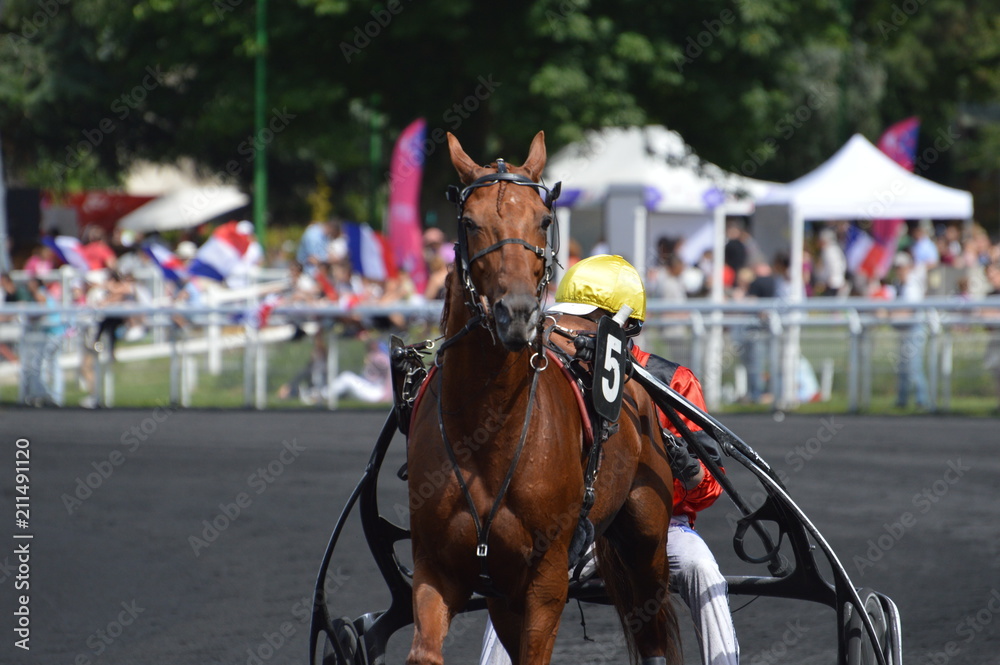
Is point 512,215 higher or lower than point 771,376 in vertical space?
higher

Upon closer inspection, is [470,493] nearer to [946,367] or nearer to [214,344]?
[946,367]

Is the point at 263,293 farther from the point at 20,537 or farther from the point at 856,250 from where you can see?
the point at 20,537

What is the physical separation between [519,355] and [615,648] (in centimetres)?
241

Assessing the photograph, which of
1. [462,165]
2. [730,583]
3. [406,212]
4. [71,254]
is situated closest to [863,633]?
[730,583]

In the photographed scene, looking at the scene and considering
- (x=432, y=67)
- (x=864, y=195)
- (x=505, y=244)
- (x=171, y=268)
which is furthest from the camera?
(x=432, y=67)

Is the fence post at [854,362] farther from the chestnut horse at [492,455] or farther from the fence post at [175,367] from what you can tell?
the chestnut horse at [492,455]

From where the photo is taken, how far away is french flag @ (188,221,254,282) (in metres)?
16.9

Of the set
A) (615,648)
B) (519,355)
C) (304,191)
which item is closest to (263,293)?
(615,648)

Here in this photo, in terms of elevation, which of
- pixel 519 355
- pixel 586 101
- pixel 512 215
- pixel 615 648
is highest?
pixel 586 101

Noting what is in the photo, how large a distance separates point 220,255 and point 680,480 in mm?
12981

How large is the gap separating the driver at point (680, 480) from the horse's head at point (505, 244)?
867 millimetres

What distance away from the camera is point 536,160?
3809 millimetres

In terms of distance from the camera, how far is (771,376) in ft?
45.1

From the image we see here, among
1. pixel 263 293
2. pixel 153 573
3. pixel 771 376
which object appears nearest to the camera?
pixel 153 573
